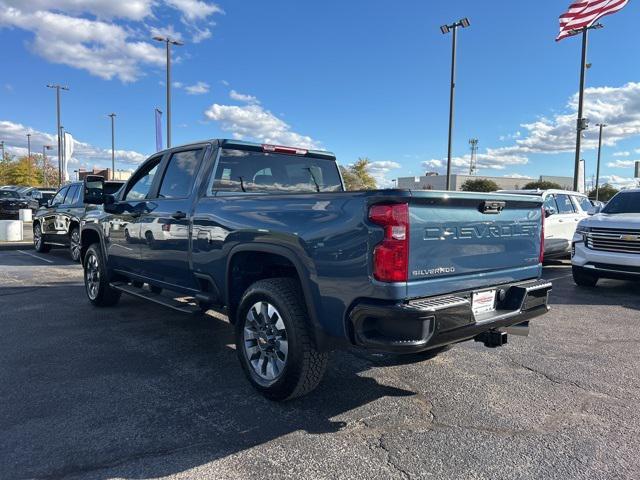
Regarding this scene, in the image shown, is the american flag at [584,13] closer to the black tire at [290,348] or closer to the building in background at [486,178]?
the black tire at [290,348]

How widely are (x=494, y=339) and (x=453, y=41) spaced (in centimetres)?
2180

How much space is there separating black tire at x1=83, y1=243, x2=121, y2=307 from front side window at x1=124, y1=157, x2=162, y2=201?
1065 mm

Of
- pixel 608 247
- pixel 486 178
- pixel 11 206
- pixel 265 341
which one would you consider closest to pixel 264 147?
pixel 265 341

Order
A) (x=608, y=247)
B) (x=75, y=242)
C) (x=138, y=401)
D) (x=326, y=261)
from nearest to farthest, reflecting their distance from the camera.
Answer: (x=326, y=261)
(x=138, y=401)
(x=608, y=247)
(x=75, y=242)

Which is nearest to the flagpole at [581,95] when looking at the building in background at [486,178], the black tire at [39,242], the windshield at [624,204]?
the windshield at [624,204]

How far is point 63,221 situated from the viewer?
11.8 meters

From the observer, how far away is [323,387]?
13.0 feet

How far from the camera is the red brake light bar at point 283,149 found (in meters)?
4.98

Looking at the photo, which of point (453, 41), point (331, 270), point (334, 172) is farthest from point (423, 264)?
point (453, 41)

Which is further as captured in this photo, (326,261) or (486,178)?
(486,178)

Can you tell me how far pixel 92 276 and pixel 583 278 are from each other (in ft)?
26.6

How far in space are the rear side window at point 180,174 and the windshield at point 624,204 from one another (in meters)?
8.15

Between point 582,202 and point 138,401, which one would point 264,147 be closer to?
point 138,401

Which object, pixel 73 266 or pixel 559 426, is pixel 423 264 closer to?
pixel 559 426
